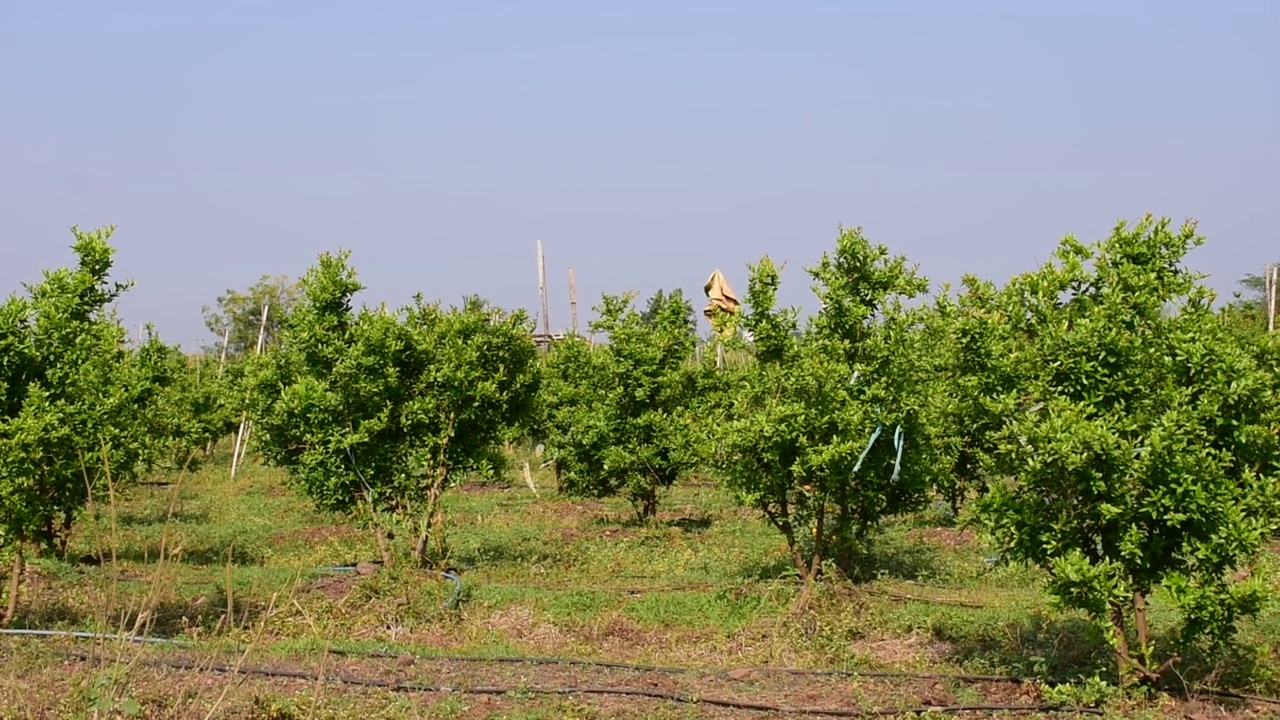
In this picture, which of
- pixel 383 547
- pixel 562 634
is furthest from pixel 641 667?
pixel 383 547

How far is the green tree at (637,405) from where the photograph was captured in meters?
16.4

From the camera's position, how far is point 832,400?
33.1 feet

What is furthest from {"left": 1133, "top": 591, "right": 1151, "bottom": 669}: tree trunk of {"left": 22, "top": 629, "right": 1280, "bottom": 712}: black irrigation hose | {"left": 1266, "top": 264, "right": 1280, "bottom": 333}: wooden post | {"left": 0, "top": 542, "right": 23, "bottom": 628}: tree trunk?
{"left": 1266, "top": 264, "right": 1280, "bottom": 333}: wooden post

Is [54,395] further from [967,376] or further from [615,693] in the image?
[967,376]

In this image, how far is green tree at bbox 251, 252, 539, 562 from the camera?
11.9 m

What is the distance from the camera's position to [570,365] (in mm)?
20125

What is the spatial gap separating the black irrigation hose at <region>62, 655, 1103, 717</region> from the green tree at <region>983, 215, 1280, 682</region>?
0.88 m

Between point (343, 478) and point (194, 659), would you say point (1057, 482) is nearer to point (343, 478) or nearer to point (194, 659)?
point (194, 659)

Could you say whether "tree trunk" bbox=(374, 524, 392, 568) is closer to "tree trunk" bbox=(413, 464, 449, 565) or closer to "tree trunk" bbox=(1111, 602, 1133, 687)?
"tree trunk" bbox=(413, 464, 449, 565)

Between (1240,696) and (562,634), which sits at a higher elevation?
(562,634)

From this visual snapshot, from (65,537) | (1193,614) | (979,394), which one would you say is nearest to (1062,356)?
(979,394)

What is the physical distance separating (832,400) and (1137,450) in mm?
3370

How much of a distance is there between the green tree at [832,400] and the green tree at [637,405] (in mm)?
5202

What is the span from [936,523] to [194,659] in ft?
35.2
